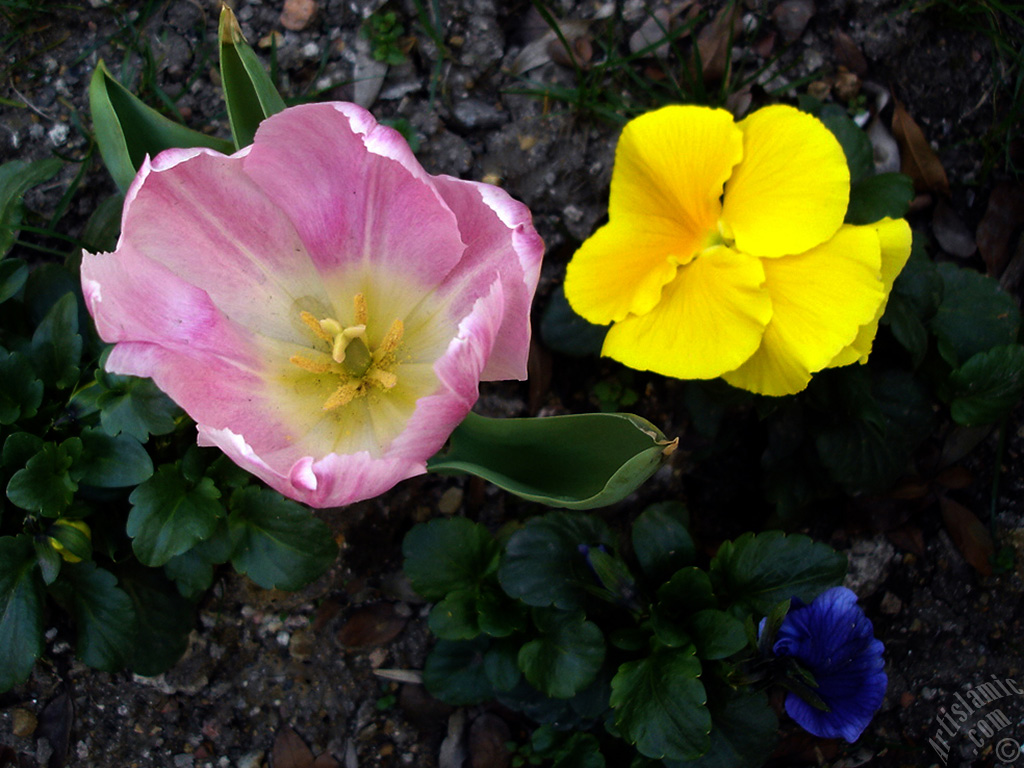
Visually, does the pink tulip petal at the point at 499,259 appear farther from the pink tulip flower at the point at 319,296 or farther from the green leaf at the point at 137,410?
the green leaf at the point at 137,410

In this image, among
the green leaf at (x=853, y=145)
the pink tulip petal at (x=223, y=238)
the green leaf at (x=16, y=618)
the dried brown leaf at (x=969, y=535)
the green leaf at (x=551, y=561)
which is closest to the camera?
the pink tulip petal at (x=223, y=238)

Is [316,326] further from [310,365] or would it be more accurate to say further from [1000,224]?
[1000,224]

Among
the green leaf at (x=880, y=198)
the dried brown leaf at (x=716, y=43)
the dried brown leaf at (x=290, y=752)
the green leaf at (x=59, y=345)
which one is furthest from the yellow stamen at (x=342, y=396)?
the dried brown leaf at (x=716, y=43)

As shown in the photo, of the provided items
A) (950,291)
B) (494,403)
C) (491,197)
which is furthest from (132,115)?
(950,291)

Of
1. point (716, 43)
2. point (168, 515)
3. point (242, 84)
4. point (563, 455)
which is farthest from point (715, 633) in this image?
point (716, 43)

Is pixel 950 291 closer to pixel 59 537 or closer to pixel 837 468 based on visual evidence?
pixel 837 468
